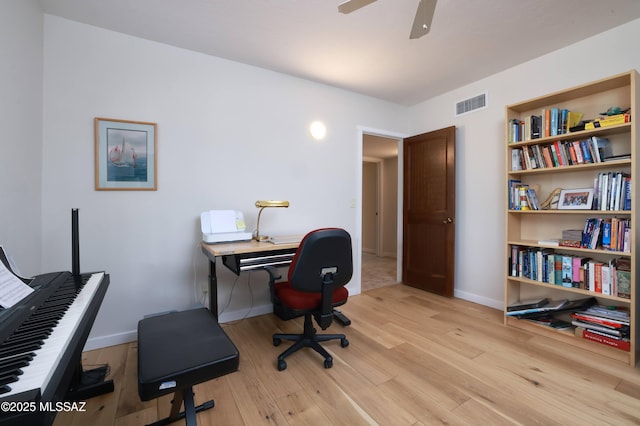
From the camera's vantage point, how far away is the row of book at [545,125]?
7.59ft

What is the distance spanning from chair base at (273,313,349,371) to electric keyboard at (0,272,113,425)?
1188 mm

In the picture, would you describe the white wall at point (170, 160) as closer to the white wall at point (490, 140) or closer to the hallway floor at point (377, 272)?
the hallway floor at point (377, 272)

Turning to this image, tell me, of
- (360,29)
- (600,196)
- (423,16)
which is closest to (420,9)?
(423,16)

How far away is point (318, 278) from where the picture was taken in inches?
70.4

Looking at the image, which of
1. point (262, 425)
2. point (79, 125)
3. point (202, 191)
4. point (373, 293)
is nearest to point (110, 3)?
point (79, 125)

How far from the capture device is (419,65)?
2758 millimetres

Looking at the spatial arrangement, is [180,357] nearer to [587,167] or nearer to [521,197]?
[521,197]

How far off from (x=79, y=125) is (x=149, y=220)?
2.84 feet

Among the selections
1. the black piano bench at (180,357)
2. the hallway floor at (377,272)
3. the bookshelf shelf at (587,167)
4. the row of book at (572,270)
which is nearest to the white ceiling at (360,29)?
the bookshelf shelf at (587,167)

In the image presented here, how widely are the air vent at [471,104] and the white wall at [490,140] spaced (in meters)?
0.05

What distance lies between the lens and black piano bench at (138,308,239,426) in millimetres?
1023

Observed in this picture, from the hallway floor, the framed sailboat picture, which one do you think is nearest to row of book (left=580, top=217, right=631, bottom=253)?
the hallway floor

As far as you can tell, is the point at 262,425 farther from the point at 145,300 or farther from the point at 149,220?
the point at 149,220

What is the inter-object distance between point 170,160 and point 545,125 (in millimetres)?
3309
